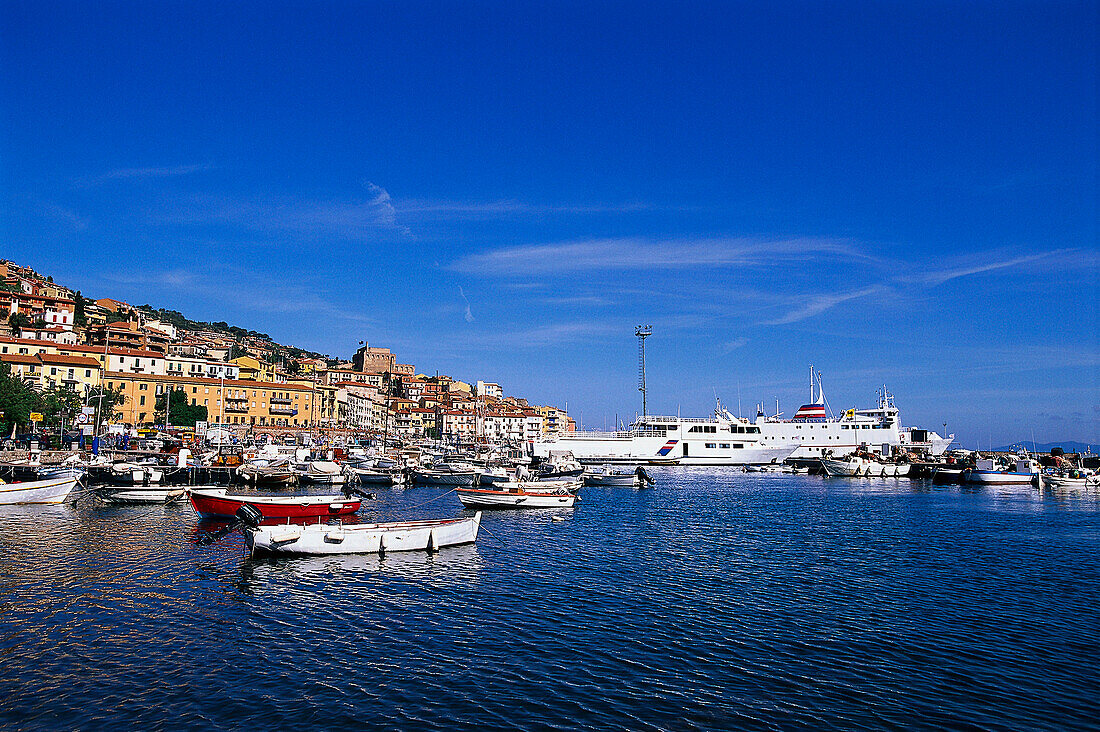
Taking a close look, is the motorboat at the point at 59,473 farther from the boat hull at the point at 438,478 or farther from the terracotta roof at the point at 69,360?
the terracotta roof at the point at 69,360

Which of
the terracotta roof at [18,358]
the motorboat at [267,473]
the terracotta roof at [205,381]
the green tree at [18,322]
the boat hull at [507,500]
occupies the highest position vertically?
the green tree at [18,322]

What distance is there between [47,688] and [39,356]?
96.6 metres

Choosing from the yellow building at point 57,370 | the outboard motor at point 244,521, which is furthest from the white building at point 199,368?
the outboard motor at point 244,521

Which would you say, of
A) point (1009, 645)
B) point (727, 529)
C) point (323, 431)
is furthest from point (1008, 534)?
point (323, 431)

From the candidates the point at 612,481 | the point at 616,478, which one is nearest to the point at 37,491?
the point at 612,481

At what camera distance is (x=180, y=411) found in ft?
318

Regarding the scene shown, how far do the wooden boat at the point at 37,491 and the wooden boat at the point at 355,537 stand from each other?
19645mm

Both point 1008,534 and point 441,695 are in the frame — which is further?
point 1008,534

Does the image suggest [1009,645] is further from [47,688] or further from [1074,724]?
[47,688]

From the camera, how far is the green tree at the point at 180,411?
9625 cm

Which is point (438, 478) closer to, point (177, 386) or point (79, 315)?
point (177, 386)

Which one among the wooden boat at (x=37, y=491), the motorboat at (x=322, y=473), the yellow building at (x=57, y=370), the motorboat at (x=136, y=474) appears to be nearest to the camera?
the wooden boat at (x=37, y=491)

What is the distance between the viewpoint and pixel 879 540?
31672 mm

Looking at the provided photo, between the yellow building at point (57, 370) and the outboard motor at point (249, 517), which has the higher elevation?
the yellow building at point (57, 370)
